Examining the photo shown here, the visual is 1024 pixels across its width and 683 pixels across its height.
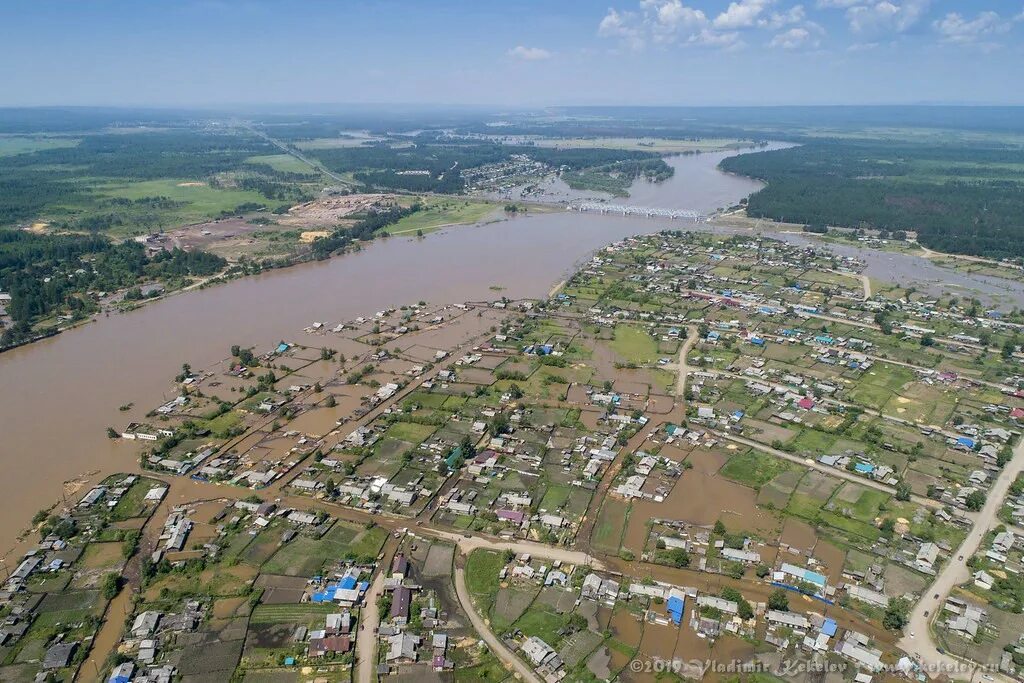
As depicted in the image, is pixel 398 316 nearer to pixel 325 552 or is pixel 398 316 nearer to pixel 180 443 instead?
pixel 180 443

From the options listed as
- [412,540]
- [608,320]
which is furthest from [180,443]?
[608,320]

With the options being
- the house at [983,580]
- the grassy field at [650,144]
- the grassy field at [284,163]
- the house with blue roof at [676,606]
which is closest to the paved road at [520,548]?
the house with blue roof at [676,606]

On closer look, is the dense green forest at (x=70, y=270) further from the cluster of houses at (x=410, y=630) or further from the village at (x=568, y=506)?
the cluster of houses at (x=410, y=630)

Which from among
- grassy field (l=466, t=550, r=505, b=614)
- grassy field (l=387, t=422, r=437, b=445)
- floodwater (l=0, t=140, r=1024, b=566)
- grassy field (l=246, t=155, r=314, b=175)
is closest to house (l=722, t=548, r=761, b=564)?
grassy field (l=466, t=550, r=505, b=614)

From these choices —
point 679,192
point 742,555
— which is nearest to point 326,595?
point 742,555

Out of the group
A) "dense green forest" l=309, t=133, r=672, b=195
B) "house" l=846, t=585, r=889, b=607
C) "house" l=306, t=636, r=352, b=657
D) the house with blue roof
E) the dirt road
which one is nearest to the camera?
"house" l=306, t=636, r=352, b=657

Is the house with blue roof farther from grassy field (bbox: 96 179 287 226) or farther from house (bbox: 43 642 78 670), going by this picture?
grassy field (bbox: 96 179 287 226)

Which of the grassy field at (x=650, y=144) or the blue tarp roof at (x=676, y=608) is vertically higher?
the grassy field at (x=650, y=144)
